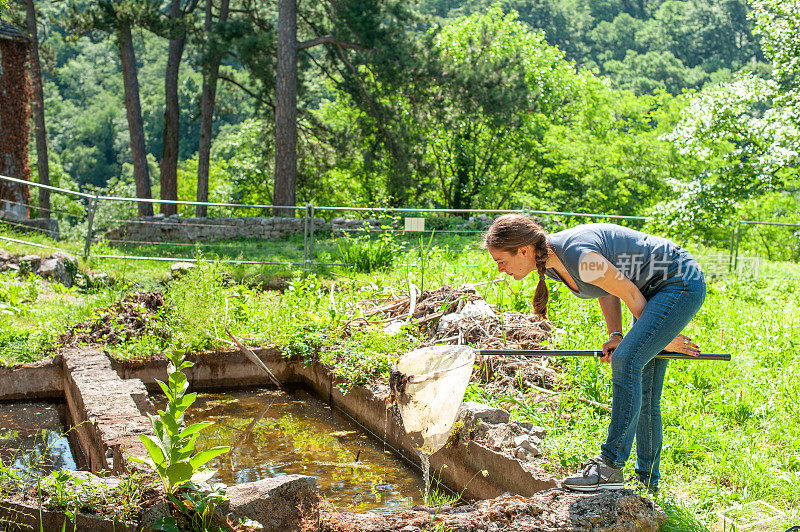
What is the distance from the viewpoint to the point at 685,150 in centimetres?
1271

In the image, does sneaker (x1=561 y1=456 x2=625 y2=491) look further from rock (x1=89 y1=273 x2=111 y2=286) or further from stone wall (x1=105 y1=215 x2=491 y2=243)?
stone wall (x1=105 y1=215 x2=491 y2=243)

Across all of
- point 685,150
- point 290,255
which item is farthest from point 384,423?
point 685,150

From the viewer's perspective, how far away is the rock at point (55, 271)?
975cm

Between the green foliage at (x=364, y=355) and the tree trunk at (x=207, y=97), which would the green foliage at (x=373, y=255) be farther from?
the tree trunk at (x=207, y=97)

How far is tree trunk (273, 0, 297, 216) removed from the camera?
56.7 feet

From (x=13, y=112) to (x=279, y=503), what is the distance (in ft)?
46.1

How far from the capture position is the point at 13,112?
14469mm

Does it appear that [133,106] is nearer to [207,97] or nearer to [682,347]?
[207,97]

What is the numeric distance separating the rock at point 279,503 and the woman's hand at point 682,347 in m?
1.95

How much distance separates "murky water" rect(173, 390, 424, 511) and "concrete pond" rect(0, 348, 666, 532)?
0.6 inches

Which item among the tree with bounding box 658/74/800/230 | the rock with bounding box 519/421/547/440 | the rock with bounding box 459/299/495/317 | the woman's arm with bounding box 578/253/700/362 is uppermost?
the tree with bounding box 658/74/800/230

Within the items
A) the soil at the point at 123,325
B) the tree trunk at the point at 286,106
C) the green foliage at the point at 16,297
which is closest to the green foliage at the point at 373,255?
the soil at the point at 123,325

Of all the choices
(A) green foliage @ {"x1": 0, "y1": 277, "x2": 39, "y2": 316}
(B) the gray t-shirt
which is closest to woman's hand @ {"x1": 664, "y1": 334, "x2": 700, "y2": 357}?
(B) the gray t-shirt

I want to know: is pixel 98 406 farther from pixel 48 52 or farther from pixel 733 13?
pixel 733 13
